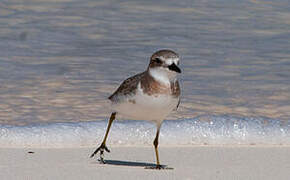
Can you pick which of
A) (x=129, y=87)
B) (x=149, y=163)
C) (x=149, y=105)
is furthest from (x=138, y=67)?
(x=149, y=105)

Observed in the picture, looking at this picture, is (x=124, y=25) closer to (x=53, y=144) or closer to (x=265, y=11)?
(x=265, y=11)

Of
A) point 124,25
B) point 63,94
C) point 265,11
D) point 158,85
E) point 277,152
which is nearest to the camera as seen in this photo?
point 158,85

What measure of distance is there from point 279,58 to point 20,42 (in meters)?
3.53

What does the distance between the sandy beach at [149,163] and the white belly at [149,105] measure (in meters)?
0.41

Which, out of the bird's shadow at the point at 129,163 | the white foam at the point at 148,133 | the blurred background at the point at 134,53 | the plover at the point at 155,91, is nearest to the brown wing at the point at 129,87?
the plover at the point at 155,91

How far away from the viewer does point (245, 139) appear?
714cm

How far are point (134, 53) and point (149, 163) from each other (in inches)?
189

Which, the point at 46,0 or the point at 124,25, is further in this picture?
the point at 46,0

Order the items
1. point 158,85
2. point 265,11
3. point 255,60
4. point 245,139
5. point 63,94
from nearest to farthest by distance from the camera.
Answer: point 158,85 → point 245,139 → point 63,94 → point 255,60 → point 265,11

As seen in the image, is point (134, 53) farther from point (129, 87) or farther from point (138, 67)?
point (129, 87)

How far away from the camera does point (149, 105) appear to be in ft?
19.1

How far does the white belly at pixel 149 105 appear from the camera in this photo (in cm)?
583

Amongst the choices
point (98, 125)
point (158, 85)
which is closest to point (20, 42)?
point (98, 125)

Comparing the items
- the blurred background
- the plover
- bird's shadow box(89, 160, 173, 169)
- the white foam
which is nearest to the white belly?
the plover
